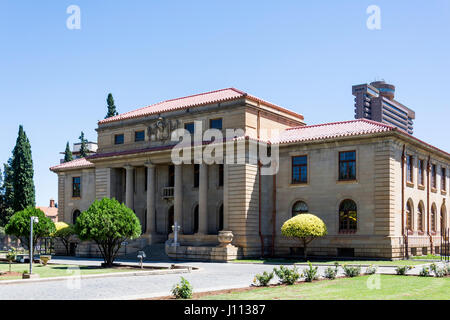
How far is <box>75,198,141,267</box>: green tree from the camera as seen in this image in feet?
113

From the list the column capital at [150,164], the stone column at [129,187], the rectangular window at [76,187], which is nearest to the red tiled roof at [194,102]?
the column capital at [150,164]

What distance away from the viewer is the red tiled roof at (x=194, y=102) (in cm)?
4759

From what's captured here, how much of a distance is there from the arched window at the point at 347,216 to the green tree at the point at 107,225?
625 inches

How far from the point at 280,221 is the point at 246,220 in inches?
128

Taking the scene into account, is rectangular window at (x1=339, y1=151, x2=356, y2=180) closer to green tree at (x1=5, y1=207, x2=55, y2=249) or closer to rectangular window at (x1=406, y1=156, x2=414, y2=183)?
rectangular window at (x1=406, y1=156, x2=414, y2=183)

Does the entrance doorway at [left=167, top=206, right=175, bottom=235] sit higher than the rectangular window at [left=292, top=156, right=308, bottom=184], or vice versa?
the rectangular window at [left=292, top=156, right=308, bottom=184]

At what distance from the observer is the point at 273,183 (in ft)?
153

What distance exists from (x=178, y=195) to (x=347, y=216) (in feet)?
48.2

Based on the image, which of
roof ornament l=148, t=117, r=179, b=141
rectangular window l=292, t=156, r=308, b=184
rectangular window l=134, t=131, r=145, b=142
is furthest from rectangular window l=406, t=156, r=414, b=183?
rectangular window l=134, t=131, r=145, b=142

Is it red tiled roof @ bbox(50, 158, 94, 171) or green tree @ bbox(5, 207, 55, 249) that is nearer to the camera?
green tree @ bbox(5, 207, 55, 249)

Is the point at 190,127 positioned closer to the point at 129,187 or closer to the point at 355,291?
the point at 129,187

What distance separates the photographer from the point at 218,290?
67.9 ft

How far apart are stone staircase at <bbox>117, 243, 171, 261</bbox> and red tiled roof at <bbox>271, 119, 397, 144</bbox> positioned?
13009mm
